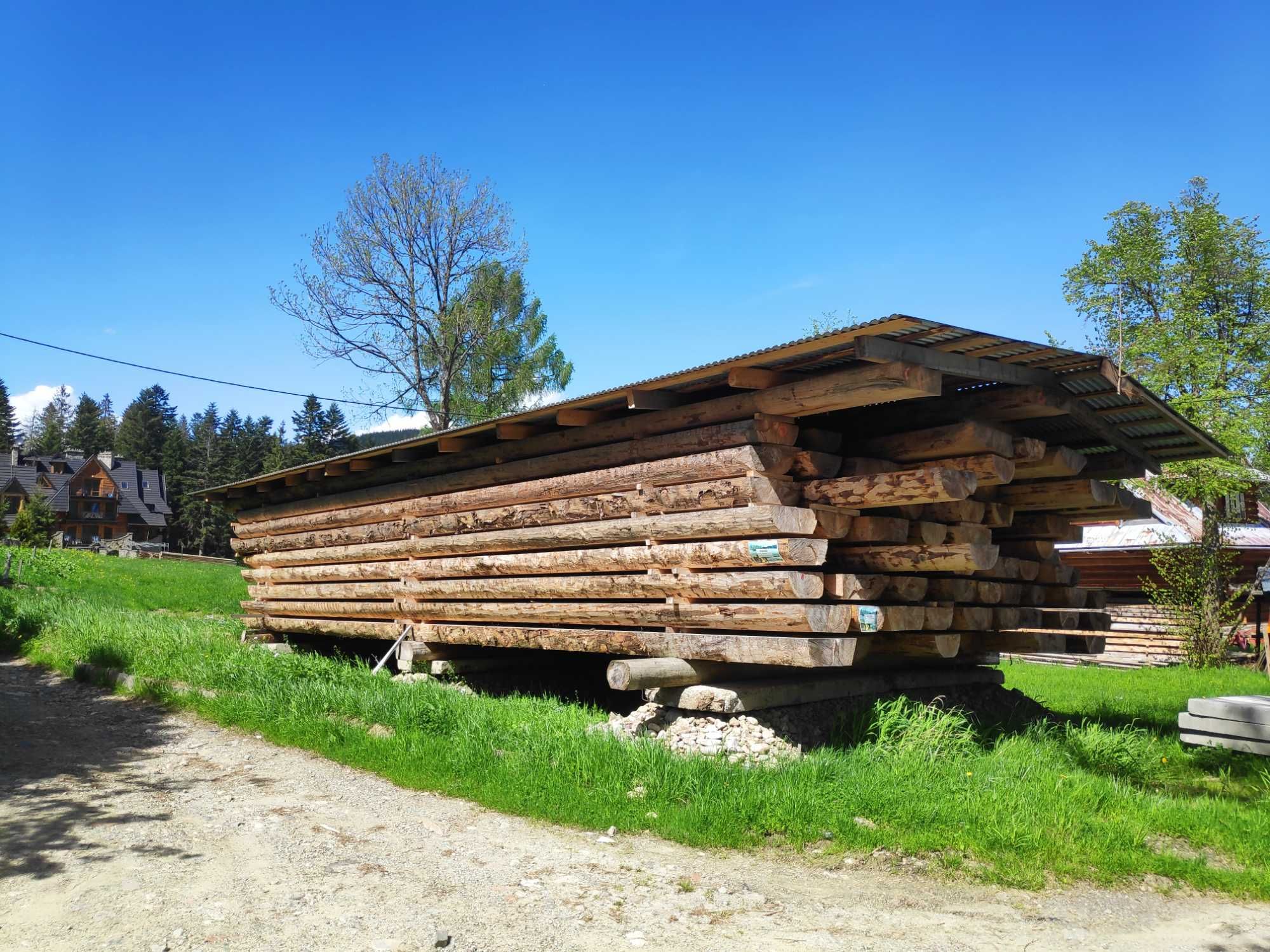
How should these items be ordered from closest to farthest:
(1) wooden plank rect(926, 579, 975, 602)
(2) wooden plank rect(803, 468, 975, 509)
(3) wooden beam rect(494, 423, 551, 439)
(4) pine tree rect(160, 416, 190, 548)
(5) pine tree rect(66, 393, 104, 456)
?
(2) wooden plank rect(803, 468, 975, 509) → (1) wooden plank rect(926, 579, 975, 602) → (3) wooden beam rect(494, 423, 551, 439) → (4) pine tree rect(160, 416, 190, 548) → (5) pine tree rect(66, 393, 104, 456)

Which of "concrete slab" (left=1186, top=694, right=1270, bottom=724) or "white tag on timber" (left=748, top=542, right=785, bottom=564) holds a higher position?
"white tag on timber" (left=748, top=542, right=785, bottom=564)

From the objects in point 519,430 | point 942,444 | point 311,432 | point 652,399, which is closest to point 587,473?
point 519,430

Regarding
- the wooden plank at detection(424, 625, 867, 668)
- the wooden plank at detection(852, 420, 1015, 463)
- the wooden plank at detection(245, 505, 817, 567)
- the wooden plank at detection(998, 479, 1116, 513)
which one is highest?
the wooden plank at detection(852, 420, 1015, 463)

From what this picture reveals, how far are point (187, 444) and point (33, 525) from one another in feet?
173

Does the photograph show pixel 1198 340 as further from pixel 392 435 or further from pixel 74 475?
pixel 74 475

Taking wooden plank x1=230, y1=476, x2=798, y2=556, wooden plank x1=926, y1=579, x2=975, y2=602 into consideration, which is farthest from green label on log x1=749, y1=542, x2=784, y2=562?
wooden plank x1=926, y1=579, x2=975, y2=602

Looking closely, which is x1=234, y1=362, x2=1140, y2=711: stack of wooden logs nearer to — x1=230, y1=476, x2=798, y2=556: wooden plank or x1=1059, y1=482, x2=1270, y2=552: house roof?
x1=230, y1=476, x2=798, y2=556: wooden plank

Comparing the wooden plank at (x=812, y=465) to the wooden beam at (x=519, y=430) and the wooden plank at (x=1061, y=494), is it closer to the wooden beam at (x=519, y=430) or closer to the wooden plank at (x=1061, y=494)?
the wooden plank at (x=1061, y=494)

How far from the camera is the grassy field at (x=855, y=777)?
5363mm

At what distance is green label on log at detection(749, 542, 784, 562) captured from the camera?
6.89 metres

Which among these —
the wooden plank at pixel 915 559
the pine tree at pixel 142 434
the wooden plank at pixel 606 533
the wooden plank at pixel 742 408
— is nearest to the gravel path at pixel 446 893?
the wooden plank at pixel 606 533

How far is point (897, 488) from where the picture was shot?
21.9 ft

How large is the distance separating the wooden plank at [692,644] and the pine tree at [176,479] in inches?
2761

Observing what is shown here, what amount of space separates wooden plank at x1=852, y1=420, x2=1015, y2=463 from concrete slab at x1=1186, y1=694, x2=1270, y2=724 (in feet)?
8.35
